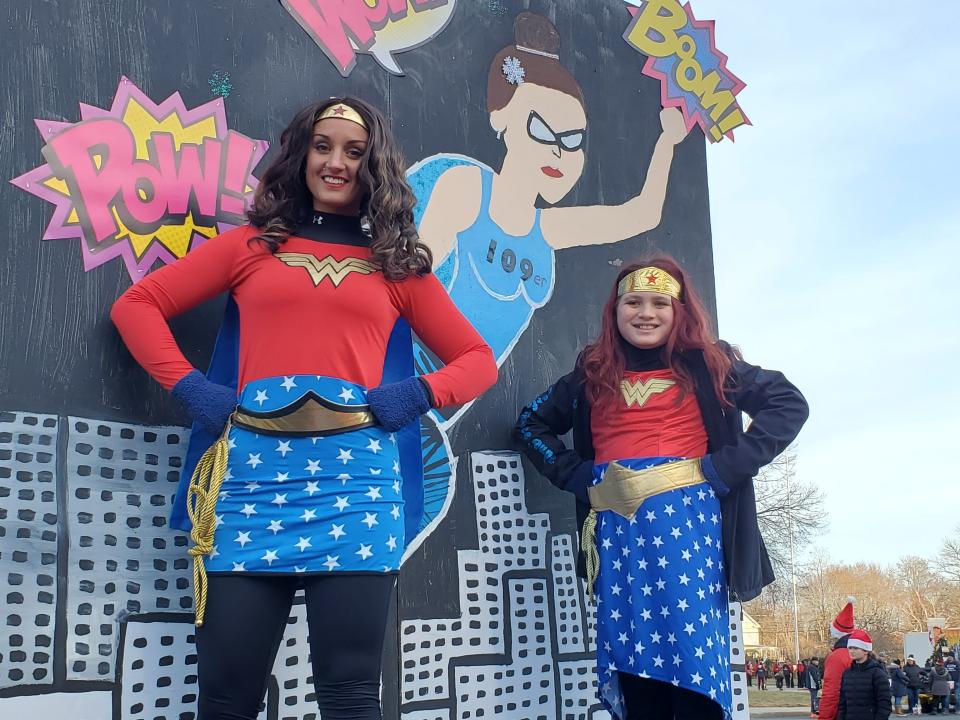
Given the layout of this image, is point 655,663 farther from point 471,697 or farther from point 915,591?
point 915,591

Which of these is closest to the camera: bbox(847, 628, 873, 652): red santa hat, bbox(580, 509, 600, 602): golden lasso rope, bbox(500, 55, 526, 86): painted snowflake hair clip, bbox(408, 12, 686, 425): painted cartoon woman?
bbox(580, 509, 600, 602): golden lasso rope

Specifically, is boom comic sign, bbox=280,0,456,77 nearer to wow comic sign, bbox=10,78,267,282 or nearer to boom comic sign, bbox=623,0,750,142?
wow comic sign, bbox=10,78,267,282

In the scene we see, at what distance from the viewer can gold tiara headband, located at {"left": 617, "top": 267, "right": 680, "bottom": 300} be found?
10.5 ft

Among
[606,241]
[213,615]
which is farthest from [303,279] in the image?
[606,241]

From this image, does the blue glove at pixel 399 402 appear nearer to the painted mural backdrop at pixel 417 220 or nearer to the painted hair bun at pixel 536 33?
the painted mural backdrop at pixel 417 220

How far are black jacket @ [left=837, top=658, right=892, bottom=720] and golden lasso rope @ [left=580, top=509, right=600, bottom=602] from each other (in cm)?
427

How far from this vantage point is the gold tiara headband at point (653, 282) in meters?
3.21

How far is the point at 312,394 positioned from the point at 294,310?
21 centimetres

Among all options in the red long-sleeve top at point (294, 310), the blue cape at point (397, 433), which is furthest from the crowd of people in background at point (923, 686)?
the red long-sleeve top at point (294, 310)

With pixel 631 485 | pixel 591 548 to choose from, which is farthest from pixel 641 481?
pixel 591 548

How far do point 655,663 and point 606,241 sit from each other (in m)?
1.75

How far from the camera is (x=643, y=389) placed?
316cm

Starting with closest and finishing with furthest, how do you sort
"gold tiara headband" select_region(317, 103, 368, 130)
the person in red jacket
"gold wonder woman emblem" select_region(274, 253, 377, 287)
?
"gold wonder woman emblem" select_region(274, 253, 377, 287) < "gold tiara headband" select_region(317, 103, 368, 130) < the person in red jacket

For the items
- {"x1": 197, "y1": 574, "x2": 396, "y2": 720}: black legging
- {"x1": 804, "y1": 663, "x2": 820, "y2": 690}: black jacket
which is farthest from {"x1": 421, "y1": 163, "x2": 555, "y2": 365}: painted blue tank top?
{"x1": 804, "y1": 663, "x2": 820, "y2": 690}: black jacket
